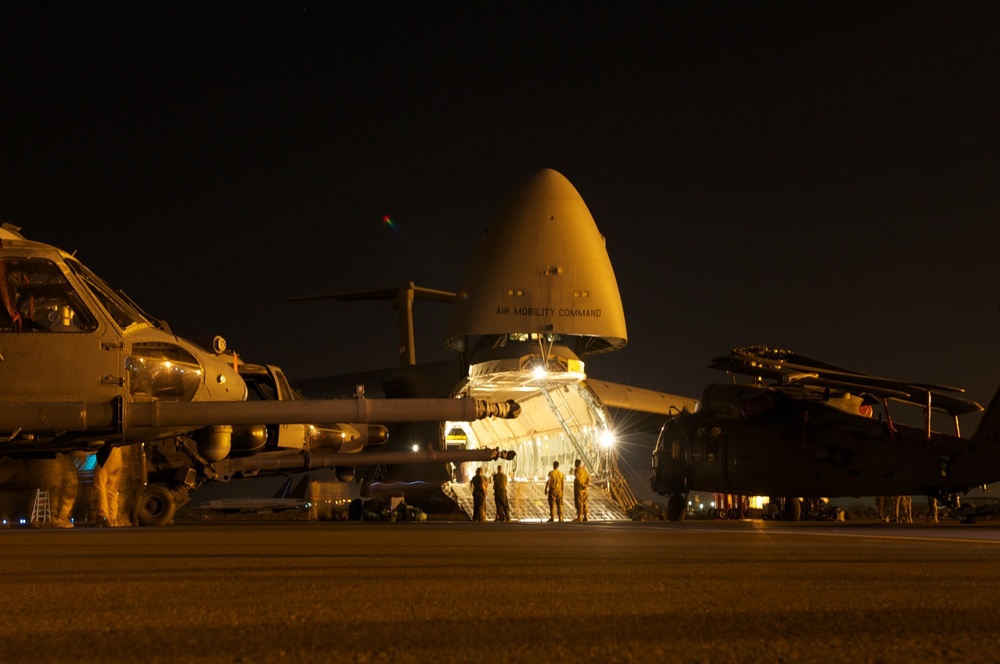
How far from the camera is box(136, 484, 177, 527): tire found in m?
15.2

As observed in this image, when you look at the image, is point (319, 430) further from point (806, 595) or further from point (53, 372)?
point (806, 595)

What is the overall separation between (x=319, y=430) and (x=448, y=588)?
1351 cm

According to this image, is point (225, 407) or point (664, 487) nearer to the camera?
point (225, 407)

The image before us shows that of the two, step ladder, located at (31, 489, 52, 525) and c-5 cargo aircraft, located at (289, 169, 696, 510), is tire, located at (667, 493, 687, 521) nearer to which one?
c-5 cargo aircraft, located at (289, 169, 696, 510)

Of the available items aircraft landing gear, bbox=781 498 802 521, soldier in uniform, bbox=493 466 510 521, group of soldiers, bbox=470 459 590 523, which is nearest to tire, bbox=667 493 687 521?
aircraft landing gear, bbox=781 498 802 521

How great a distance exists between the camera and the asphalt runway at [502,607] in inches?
94.7

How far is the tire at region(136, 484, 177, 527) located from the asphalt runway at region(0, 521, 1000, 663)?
9.08 m

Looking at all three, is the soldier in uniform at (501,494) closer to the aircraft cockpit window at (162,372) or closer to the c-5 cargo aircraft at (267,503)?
the aircraft cockpit window at (162,372)

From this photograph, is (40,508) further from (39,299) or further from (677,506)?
(677,506)

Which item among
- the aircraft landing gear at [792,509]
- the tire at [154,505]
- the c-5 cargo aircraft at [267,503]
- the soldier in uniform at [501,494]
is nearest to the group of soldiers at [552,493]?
the soldier in uniform at [501,494]

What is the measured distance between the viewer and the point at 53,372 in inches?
356

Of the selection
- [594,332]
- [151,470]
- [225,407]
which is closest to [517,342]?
[594,332]

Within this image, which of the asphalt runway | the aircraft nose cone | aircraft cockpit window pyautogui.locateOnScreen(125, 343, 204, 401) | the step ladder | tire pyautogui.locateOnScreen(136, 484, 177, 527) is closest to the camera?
the asphalt runway

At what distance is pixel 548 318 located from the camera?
92.4ft
